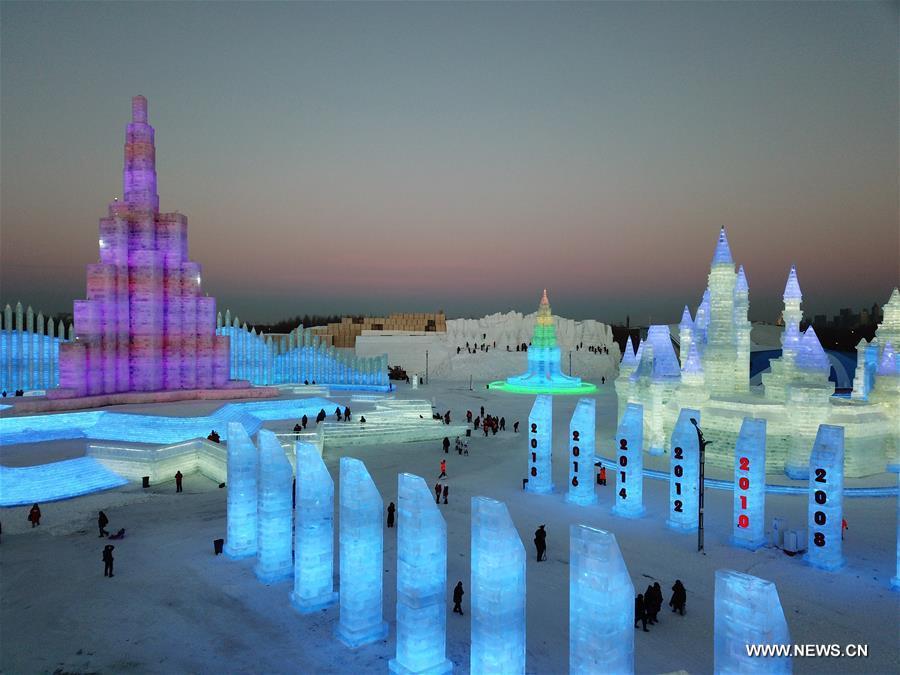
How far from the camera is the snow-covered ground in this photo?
41.9 ft

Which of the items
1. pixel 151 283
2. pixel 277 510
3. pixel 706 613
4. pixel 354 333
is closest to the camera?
pixel 706 613

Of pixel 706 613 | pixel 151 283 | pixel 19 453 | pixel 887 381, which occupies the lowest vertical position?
pixel 706 613

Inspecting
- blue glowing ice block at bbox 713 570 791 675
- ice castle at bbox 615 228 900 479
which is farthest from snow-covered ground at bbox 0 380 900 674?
blue glowing ice block at bbox 713 570 791 675

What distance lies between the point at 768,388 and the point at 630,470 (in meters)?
11.7

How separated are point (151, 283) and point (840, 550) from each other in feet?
118

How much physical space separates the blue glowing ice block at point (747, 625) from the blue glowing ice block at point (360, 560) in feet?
23.7

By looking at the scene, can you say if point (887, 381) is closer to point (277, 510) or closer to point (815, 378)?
point (815, 378)

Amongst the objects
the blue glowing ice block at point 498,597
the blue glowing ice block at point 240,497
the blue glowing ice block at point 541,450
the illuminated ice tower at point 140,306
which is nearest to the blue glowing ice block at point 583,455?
the blue glowing ice block at point 541,450

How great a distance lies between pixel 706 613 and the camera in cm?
1470

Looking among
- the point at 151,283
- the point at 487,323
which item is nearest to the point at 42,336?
the point at 151,283

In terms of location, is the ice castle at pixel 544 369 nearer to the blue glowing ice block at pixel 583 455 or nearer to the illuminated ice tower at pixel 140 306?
the illuminated ice tower at pixel 140 306

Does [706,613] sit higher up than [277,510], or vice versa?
[277,510]

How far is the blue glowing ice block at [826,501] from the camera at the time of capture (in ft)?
57.5

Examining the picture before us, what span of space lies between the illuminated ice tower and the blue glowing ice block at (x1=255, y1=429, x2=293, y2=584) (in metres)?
23.8
